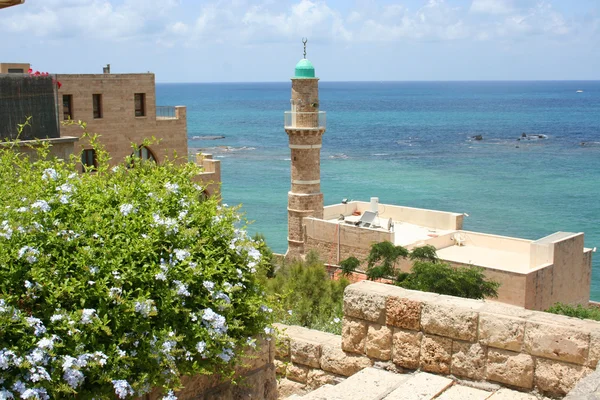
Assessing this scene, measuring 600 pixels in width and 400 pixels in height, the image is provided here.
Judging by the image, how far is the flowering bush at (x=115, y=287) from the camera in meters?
3.72

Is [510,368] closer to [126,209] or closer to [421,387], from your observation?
[421,387]

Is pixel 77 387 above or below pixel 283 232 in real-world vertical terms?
above

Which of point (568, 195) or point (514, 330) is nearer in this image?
point (514, 330)

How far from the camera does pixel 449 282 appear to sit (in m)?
19.2

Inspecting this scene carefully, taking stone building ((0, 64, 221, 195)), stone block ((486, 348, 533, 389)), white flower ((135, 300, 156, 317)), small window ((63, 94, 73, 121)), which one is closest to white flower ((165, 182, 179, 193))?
white flower ((135, 300, 156, 317))

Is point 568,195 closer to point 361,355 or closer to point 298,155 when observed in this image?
point 298,155

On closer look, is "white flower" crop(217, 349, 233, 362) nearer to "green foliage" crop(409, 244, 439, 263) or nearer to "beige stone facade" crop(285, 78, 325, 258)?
"green foliage" crop(409, 244, 439, 263)

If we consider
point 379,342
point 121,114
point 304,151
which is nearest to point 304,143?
point 304,151

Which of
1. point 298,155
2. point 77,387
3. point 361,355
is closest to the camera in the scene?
point 77,387

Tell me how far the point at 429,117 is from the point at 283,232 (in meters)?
97.0

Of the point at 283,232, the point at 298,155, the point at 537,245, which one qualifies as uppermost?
the point at 298,155

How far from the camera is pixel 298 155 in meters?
28.4

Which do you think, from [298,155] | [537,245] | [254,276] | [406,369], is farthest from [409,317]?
[298,155]

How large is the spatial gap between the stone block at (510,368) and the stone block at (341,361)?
1046mm
